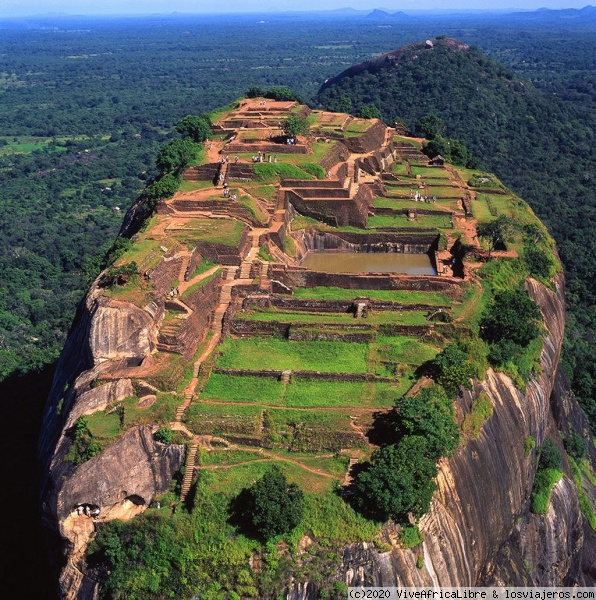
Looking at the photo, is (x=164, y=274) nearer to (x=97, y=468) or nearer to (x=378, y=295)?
(x=378, y=295)

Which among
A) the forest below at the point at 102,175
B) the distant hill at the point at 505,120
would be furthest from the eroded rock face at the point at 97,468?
the distant hill at the point at 505,120

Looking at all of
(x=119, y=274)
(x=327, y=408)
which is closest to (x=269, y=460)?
(x=327, y=408)

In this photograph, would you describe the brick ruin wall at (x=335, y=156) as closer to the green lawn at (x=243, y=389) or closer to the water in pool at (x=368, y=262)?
the water in pool at (x=368, y=262)

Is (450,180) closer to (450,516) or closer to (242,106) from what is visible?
(242,106)

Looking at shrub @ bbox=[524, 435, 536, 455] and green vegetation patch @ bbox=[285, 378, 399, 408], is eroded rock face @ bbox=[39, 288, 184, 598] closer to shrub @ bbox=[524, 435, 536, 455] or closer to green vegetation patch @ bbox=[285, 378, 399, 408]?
green vegetation patch @ bbox=[285, 378, 399, 408]

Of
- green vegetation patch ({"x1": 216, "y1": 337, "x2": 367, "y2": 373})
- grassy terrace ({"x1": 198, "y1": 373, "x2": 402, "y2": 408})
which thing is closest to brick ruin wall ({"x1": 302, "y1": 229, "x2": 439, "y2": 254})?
green vegetation patch ({"x1": 216, "y1": 337, "x2": 367, "y2": 373})

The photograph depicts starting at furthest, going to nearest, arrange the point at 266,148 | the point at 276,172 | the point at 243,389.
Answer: the point at 266,148 → the point at 276,172 → the point at 243,389
